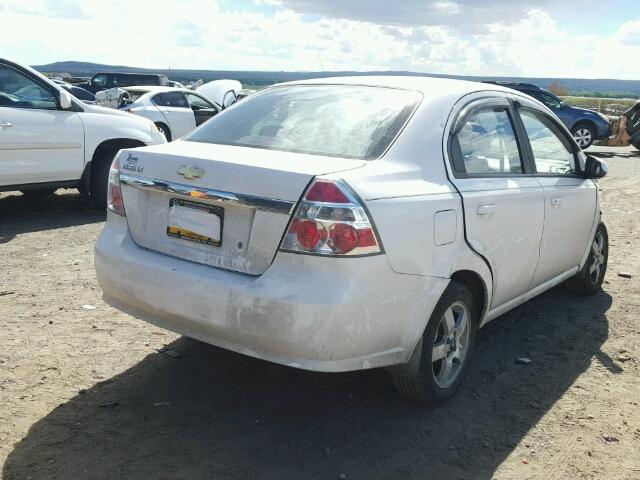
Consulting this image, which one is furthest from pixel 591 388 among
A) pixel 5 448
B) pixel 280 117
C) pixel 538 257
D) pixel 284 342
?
pixel 5 448

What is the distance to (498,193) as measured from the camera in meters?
3.93

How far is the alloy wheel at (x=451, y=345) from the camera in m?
3.69

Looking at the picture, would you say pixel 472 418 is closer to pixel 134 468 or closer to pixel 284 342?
pixel 284 342

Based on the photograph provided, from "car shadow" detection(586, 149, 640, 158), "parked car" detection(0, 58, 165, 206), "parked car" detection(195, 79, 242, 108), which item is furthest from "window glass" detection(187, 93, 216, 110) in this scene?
"car shadow" detection(586, 149, 640, 158)

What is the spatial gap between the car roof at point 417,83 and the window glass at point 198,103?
12459 mm

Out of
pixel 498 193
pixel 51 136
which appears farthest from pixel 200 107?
pixel 498 193

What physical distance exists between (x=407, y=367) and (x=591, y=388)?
4.41 ft

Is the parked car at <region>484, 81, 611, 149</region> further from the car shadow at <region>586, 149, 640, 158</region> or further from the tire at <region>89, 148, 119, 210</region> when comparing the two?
the tire at <region>89, 148, 119, 210</region>

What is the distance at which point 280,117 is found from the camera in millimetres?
3902

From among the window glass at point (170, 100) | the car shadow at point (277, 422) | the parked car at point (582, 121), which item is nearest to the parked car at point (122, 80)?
the window glass at point (170, 100)

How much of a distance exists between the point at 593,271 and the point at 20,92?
6.08m

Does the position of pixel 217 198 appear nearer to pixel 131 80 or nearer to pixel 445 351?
pixel 445 351

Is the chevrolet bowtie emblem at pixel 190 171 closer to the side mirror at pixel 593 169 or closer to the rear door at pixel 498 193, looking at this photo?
the rear door at pixel 498 193

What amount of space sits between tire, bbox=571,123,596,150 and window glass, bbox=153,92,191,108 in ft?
38.1
